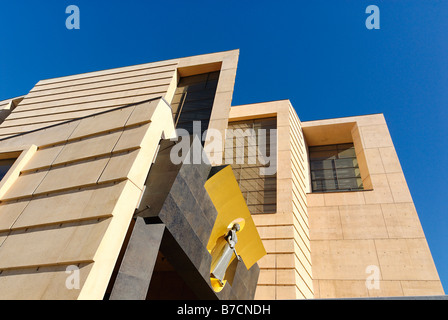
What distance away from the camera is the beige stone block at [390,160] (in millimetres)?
23673

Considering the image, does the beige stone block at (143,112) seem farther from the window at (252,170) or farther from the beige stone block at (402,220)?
the beige stone block at (402,220)

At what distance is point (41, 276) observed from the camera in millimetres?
5945

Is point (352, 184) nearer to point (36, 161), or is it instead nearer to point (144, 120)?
point (144, 120)

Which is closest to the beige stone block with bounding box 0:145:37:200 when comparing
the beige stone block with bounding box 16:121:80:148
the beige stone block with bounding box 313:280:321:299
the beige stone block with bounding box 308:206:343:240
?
the beige stone block with bounding box 16:121:80:148

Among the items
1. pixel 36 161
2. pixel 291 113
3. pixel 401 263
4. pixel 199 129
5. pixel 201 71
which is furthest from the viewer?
pixel 291 113

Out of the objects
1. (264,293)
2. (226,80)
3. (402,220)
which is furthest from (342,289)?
(226,80)

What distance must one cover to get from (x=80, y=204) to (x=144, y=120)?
2.87 m

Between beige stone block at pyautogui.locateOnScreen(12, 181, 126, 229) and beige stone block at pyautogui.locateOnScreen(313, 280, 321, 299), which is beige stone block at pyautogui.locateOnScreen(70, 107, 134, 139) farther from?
beige stone block at pyautogui.locateOnScreen(313, 280, 321, 299)

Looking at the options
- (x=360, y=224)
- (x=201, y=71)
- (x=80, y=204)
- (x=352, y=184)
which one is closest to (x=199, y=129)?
(x=201, y=71)

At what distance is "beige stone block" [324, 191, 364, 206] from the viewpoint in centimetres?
2259

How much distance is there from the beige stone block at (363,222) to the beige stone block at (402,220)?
39 cm

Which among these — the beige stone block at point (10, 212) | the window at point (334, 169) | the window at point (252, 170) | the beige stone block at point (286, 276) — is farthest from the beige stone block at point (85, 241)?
the window at point (334, 169)

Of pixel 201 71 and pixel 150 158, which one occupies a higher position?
pixel 201 71
